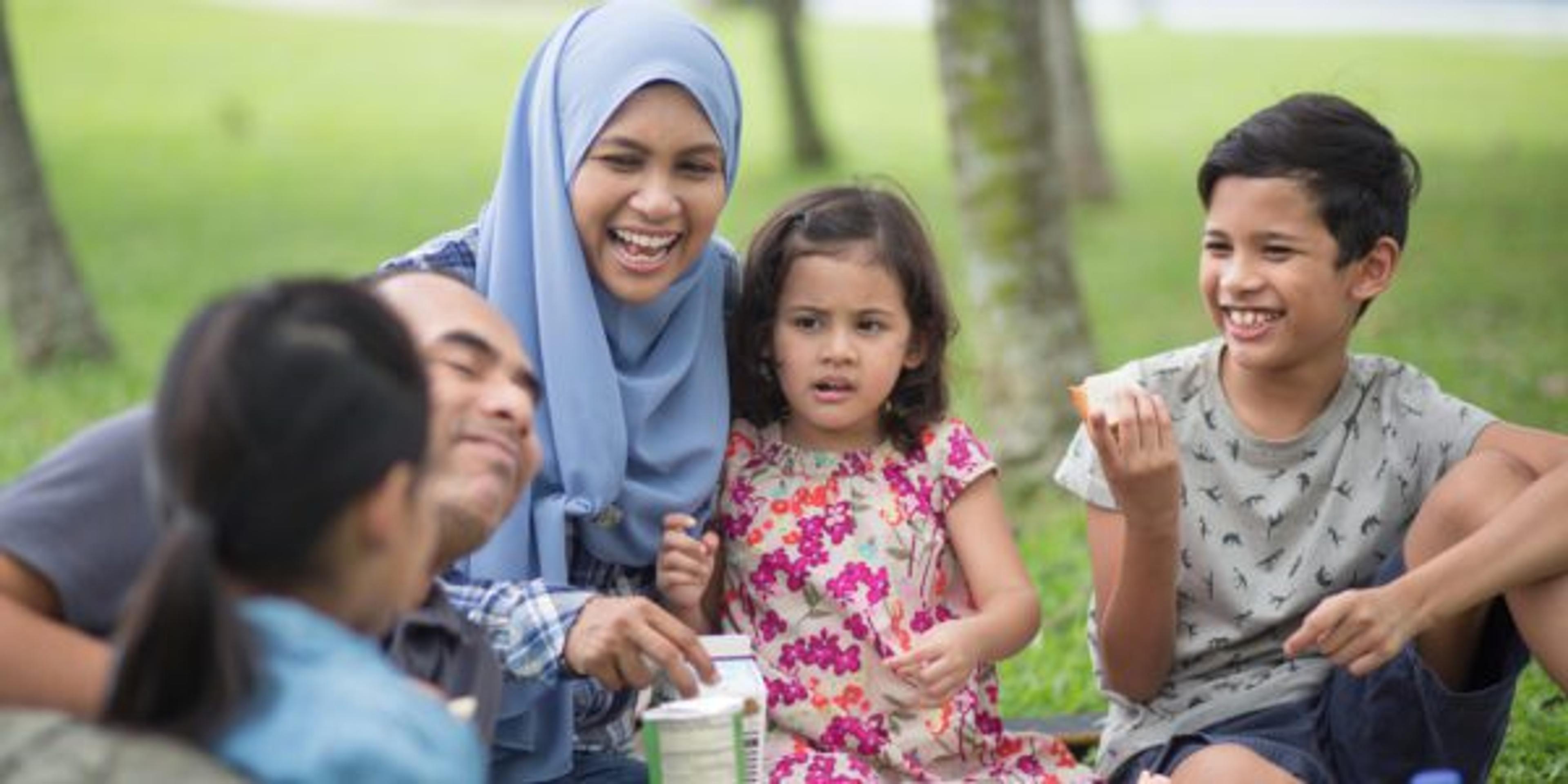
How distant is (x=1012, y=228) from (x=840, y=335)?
11.7 feet

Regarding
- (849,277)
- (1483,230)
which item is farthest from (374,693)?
(1483,230)

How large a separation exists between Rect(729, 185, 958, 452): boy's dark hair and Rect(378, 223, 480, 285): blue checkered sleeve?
0.54 m

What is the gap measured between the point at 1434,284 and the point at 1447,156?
6.68 meters

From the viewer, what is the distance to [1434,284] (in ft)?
38.4

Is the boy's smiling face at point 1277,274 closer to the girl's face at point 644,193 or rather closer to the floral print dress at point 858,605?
the floral print dress at point 858,605

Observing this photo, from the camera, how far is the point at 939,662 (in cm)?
354

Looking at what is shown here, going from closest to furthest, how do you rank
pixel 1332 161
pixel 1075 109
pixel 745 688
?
pixel 745 688 → pixel 1332 161 → pixel 1075 109

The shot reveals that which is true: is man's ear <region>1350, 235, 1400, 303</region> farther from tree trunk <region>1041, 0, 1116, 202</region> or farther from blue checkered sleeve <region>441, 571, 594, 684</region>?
tree trunk <region>1041, 0, 1116, 202</region>

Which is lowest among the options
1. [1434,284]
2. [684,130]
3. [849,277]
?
[1434,284]

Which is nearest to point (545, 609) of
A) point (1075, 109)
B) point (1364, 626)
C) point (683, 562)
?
point (683, 562)

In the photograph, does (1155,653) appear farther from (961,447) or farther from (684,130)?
(684,130)

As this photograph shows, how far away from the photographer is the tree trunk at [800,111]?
19.7 metres

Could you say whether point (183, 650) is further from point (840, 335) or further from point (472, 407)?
point (840, 335)

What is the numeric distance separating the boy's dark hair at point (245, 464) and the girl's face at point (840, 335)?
153cm
